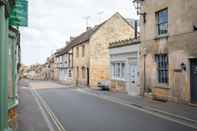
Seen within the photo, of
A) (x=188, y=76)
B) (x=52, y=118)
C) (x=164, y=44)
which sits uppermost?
(x=164, y=44)

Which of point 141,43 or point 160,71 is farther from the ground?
point 141,43

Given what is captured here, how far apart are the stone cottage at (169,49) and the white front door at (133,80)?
1.47 meters

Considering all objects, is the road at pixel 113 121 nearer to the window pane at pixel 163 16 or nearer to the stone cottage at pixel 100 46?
the window pane at pixel 163 16

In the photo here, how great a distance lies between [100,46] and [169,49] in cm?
2040

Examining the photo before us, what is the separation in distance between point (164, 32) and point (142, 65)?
3.30 metres

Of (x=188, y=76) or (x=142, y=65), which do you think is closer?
(x=188, y=76)

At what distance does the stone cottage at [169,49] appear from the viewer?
622 inches

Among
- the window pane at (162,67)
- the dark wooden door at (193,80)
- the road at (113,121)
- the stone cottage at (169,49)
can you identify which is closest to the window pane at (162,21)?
the stone cottage at (169,49)

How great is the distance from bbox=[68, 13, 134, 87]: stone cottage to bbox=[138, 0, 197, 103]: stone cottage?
15691 millimetres

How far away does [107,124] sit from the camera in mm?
10992

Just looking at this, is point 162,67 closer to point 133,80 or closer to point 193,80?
point 193,80

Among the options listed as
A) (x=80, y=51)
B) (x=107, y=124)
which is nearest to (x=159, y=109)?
(x=107, y=124)

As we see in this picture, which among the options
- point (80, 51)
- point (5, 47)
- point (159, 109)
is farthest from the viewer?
point (80, 51)

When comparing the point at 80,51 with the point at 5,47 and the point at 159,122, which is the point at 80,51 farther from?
the point at 5,47
